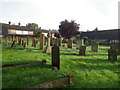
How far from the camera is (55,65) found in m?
7.12

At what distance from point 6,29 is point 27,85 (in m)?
58.8

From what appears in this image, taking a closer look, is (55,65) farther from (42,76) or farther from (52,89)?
(52,89)

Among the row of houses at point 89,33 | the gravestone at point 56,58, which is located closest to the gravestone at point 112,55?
the gravestone at point 56,58

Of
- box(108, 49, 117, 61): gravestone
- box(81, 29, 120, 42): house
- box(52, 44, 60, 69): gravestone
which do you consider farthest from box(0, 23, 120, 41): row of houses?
box(52, 44, 60, 69): gravestone

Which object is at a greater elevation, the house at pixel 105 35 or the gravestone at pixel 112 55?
the house at pixel 105 35

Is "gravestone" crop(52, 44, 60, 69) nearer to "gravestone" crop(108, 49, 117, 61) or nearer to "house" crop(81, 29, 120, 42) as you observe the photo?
"gravestone" crop(108, 49, 117, 61)

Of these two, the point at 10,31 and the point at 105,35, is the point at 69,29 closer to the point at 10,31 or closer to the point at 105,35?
the point at 105,35

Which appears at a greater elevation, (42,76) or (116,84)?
(42,76)

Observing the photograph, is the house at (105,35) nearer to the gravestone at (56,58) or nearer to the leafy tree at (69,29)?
the leafy tree at (69,29)

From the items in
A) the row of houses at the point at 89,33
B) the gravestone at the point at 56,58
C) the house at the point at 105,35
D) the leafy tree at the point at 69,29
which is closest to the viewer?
the gravestone at the point at 56,58

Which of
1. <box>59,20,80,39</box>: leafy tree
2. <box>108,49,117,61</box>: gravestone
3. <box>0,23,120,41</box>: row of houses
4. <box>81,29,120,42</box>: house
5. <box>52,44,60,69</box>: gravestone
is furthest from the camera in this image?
<box>0,23,120,41</box>: row of houses

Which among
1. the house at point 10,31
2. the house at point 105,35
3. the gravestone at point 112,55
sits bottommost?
the gravestone at point 112,55

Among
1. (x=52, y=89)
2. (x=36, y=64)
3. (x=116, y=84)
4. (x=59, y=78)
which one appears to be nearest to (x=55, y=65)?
(x=36, y=64)

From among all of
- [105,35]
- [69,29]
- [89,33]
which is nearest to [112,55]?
[69,29]
